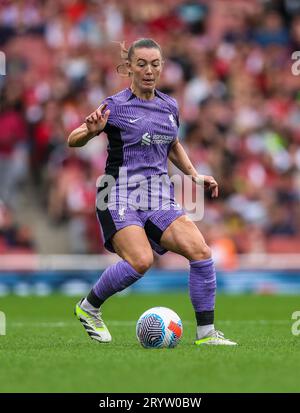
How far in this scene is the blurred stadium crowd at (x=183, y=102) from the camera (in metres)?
18.1

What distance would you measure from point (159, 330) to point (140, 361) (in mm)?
1051

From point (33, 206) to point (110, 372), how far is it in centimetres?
1195

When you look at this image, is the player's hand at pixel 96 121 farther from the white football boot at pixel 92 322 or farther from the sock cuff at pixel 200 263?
the white football boot at pixel 92 322

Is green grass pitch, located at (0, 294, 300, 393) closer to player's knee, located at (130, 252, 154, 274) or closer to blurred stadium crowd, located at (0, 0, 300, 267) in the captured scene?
player's knee, located at (130, 252, 154, 274)

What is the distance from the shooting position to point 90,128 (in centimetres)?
823

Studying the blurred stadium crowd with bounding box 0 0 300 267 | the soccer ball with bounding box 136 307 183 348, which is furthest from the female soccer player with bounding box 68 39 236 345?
the blurred stadium crowd with bounding box 0 0 300 267

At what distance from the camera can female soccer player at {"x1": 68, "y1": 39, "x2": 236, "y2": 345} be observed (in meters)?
8.47

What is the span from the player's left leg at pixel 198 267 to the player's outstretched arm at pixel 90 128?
36.8 inches

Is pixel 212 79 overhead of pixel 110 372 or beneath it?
overhead

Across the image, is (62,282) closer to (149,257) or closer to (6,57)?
(6,57)

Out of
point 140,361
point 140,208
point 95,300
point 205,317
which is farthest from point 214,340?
point 140,361

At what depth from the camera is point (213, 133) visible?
19.1m
